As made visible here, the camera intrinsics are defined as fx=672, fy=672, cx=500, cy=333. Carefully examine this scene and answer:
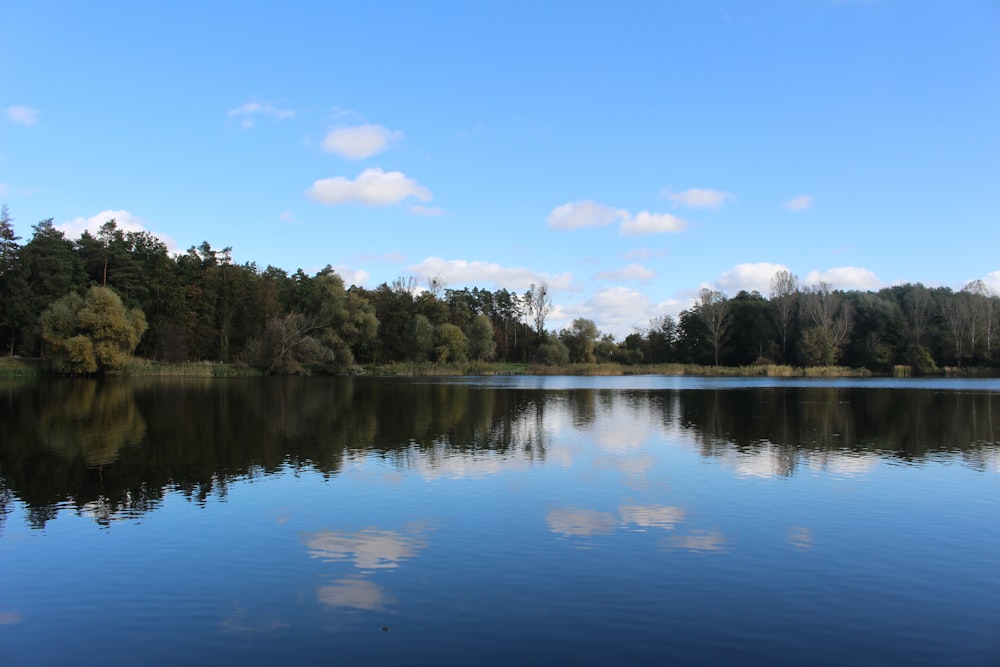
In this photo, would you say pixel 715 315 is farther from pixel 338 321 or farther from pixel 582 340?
pixel 338 321

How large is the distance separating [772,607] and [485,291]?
97.5 meters

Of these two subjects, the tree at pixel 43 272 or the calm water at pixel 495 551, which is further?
the tree at pixel 43 272

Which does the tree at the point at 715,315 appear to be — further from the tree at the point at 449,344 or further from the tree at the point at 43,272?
the tree at the point at 43,272

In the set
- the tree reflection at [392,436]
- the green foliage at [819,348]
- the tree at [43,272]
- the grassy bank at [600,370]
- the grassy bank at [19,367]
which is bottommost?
the tree reflection at [392,436]

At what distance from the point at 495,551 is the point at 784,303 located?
83.3 metres

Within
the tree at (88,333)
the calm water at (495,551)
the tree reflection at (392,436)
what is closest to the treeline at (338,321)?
the tree at (88,333)

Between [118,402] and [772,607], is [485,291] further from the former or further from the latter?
[772,607]

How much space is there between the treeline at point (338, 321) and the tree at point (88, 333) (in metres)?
0.11

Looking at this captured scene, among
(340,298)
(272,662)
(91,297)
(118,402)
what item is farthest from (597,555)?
(340,298)

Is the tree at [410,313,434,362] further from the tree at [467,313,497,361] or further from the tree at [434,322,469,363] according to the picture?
the tree at [467,313,497,361]

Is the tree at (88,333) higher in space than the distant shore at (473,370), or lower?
higher

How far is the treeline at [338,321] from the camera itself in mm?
59781

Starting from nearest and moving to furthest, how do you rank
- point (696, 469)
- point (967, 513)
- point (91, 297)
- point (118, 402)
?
point (967, 513), point (696, 469), point (118, 402), point (91, 297)

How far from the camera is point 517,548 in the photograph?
907 cm
